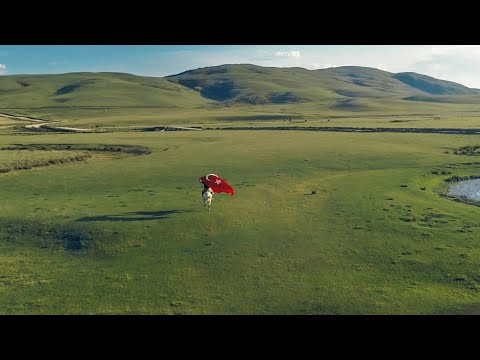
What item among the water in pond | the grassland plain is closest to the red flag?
the grassland plain

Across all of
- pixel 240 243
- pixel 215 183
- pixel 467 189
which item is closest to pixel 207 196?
pixel 215 183

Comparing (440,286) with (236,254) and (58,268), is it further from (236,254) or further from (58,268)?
(58,268)

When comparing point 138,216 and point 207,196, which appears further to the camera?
point 207,196

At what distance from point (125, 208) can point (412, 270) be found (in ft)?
80.2

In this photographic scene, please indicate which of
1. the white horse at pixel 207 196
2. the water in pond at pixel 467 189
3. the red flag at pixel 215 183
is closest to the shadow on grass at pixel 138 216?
the white horse at pixel 207 196

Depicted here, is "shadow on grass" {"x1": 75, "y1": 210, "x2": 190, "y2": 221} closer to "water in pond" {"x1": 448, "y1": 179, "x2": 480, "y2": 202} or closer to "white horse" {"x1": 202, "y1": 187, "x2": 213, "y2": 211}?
"white horse" {"x1": 202, "y1": 187, "x2": 213, "y2": 211}

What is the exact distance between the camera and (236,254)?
28.1 meters

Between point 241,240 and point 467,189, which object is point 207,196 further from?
point 467,189

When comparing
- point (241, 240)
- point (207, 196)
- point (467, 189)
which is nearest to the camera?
point (241, 240)

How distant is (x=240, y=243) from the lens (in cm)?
2994

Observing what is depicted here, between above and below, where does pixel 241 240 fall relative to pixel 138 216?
below

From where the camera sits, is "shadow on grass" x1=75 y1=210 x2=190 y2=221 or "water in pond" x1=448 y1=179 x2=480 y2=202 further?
"water in pond" x1=448 y1=179 x2=480 y2=202

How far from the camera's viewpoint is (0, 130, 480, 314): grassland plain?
73.9ft

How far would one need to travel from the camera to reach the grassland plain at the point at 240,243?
22516 millimetres
